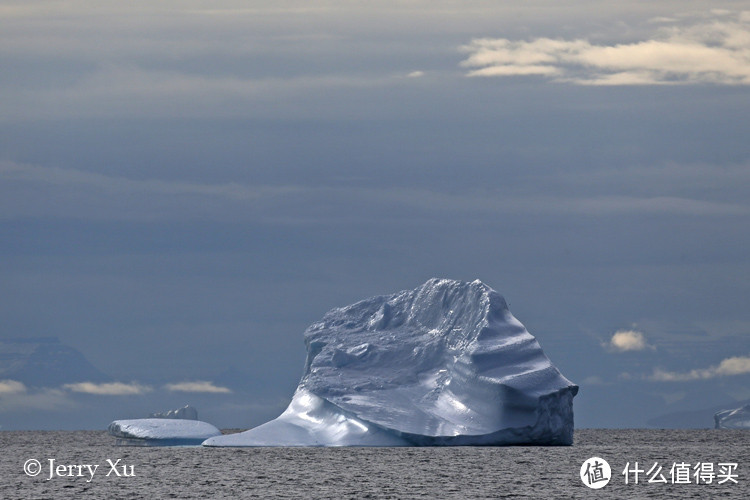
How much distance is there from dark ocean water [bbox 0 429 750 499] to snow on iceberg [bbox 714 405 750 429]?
14.0m

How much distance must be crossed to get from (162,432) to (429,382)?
7.26m

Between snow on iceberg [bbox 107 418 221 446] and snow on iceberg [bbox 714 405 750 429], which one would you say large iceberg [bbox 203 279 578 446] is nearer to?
snow on iceberg [bbox 107 418 221 446]

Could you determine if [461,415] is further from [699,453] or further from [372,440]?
[699,453]

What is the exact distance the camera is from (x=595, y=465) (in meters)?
20.8

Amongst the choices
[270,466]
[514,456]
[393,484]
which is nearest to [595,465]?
[514,456]

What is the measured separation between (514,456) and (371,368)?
18.3ft

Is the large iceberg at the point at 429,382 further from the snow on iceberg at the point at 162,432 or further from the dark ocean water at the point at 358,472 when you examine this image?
the snow on iceberg at the point at 162,432

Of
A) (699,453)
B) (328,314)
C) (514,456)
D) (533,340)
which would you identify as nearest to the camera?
(514,456)

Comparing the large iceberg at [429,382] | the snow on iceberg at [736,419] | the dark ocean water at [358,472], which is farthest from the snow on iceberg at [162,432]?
the snow on iceberg at [736,419]

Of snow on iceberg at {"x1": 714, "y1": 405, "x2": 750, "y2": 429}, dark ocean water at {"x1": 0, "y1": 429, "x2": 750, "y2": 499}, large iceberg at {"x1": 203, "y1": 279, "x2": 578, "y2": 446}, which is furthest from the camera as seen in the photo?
snow on iceberg at {"x1": 714, "y1": 405, "x2": 750, "y2": 429}

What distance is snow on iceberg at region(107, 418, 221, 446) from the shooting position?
91.5ft

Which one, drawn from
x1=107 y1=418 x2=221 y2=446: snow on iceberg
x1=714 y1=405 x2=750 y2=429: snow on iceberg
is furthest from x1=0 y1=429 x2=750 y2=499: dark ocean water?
x1=714 y1=405 x2=750 y2=429: snow on iceberg

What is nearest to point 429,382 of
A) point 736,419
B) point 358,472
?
point 358,472

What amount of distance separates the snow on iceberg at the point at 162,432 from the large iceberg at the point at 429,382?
156 centimetres
